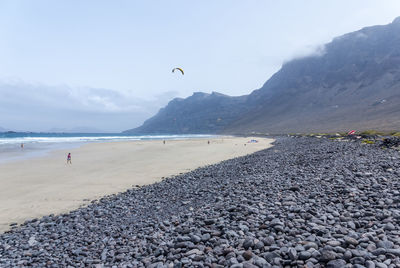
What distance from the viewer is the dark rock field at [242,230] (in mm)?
4590

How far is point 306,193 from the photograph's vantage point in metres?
8.45

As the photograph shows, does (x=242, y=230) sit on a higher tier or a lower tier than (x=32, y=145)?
higher

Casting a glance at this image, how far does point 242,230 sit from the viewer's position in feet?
19.4

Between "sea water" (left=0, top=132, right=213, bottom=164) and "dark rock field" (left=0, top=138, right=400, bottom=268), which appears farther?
"sea water" (left=0, top=132, right=213, bottom=164)

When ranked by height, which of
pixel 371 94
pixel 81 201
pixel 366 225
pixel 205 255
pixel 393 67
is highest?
pixel 393 67

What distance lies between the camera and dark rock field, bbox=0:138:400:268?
4590 mm

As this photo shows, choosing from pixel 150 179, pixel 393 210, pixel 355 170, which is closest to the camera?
pixel 393 210

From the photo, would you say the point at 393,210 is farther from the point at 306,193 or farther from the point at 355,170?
the point at 355,170

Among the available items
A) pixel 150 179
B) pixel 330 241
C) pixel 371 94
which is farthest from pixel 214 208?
pixel 371 94

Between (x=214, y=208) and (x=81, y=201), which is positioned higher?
(x=214, y=208)

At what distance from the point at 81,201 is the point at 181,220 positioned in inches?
287

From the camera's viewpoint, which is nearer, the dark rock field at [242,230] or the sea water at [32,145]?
the dark rock field at [242,230]

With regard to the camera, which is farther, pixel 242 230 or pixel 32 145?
pixel 32 145

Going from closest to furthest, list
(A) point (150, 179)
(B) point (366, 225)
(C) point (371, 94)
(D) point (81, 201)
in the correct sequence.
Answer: (B) point (366, 225) < (D) point (81, 201) < (A) point (150, 179) < (C) point (371, 94)
